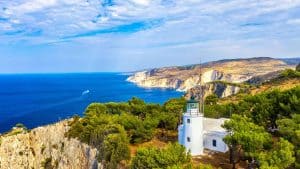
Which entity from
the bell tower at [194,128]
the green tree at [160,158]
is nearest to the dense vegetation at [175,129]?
the green tree at [160,158]

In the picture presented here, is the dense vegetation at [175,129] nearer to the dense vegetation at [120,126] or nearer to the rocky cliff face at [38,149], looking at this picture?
the dense vegetation at [120,126]

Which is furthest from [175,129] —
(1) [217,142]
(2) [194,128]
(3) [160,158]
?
(3) [160,158]

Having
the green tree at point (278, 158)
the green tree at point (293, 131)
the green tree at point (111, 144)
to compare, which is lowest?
the green tree at point (111, 144)

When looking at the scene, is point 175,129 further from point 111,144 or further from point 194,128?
point 111,144

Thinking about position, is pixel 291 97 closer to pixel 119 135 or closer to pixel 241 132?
pixel 241 132

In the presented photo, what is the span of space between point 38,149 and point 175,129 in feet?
75.2

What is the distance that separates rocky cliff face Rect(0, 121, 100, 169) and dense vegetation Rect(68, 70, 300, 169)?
252cm

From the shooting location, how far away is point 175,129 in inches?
2094

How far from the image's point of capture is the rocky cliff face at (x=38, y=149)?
182 ft

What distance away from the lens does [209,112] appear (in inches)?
2137

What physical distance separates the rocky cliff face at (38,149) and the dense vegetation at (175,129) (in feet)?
8.26

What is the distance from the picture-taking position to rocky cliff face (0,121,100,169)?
182 feet

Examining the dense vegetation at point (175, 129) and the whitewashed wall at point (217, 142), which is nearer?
the dense vegetation at point (175, 129)

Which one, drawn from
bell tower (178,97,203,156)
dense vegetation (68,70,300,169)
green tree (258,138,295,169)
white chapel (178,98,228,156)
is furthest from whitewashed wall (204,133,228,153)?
green tree (258,138,295,169)
